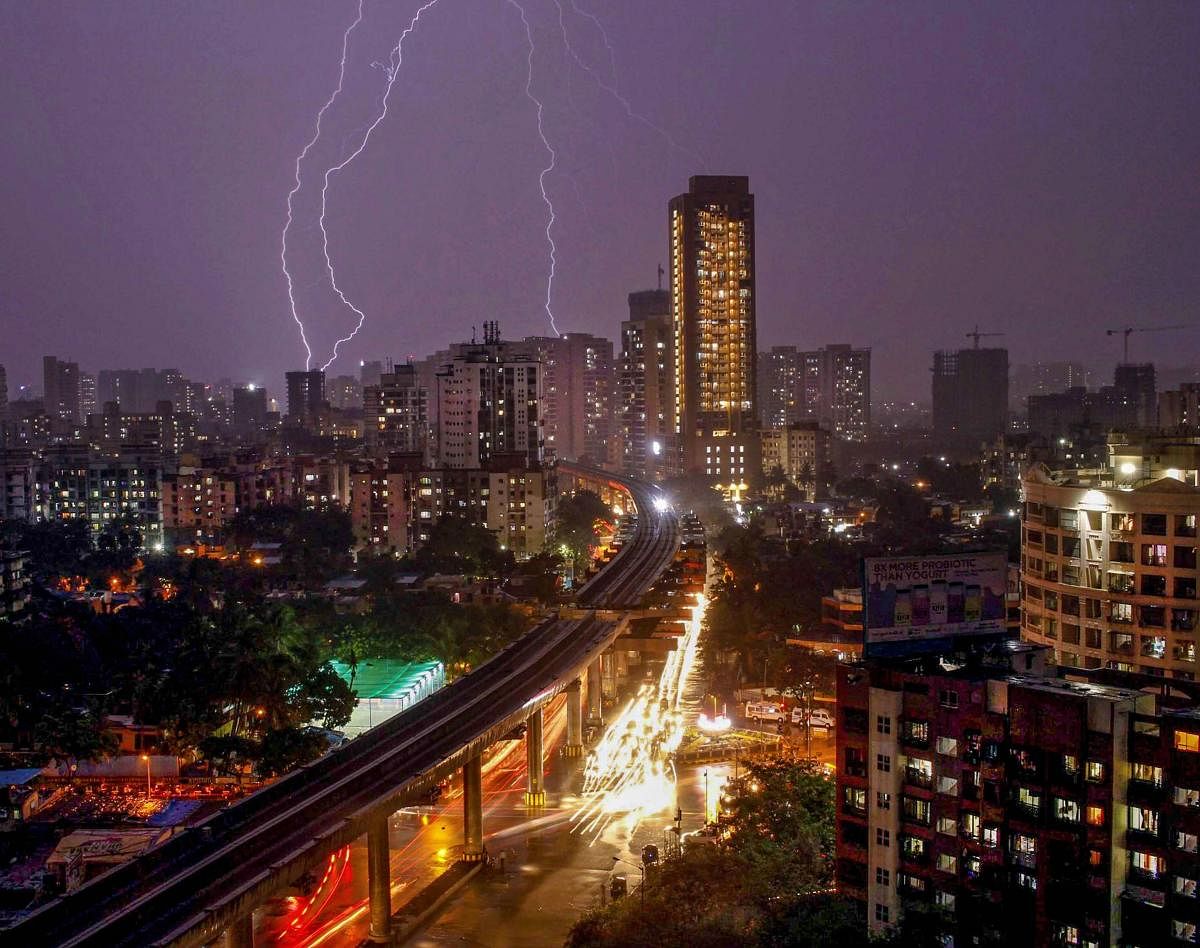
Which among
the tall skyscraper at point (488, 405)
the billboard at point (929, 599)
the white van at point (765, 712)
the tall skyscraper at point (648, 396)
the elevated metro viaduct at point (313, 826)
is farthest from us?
the tall skyscraper at point (648, 396)

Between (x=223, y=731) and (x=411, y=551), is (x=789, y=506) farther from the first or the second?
(x=223, y=731)

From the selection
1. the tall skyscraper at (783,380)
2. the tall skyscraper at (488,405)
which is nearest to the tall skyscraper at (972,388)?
the tall skyscraper at (783,380)

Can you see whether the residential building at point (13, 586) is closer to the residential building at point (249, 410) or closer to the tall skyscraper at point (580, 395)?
the tall skyscraper at point (580, 395)

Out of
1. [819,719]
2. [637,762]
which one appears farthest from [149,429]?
[819,719]

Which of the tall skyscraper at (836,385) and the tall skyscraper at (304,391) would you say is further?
the tall skyscraper at (836,385)

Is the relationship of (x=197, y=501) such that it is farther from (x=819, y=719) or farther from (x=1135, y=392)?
(x=1135, y=392)
